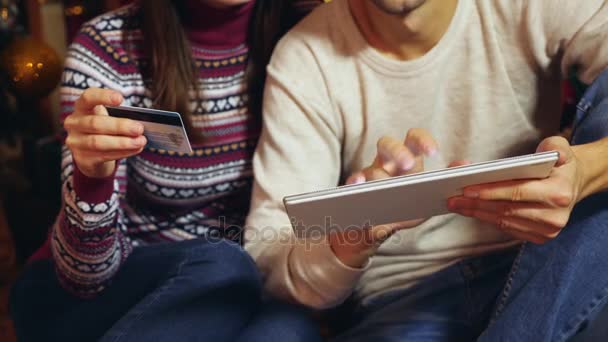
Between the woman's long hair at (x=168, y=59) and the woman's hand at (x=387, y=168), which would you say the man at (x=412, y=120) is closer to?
the woman's hand at (x=387, y=168)

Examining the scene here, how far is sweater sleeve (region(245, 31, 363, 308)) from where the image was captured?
0.91m

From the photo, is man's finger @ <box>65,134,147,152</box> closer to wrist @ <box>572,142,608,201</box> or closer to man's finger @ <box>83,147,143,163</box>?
man's finger @ <box>83,147,143,163</box>

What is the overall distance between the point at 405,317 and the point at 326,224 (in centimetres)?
29

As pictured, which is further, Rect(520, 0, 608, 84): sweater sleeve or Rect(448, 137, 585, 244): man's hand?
Rect(520, 0, 608, 84): sweater sleeve

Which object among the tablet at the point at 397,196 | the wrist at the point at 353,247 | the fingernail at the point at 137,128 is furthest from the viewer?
the wrist at the point at 353,247

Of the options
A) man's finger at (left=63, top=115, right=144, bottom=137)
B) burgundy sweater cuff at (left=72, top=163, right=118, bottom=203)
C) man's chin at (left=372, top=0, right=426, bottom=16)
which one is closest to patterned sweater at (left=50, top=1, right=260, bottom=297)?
burgundy sweater cuff at (left=72, top=163, right=118, bottom=203)

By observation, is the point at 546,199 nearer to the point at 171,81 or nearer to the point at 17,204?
the point at 171,81

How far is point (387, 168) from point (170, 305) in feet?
1.23

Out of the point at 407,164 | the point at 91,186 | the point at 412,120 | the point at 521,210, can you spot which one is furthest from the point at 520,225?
the point at 91,186

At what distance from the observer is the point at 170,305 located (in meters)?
0.85

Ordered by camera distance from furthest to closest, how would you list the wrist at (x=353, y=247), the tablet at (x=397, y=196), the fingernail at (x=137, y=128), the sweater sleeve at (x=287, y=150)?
the sweater sleeve at (x=287, y=150) → the wrist at (x=353, y=247) → the fingernail at (x=137, y=128) → the tablet at (x=397, y=196)

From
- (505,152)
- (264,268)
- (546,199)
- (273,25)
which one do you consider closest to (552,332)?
(546,199)

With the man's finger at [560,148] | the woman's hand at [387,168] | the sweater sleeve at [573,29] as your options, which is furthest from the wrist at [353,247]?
the sweater sleeve at [573,29]

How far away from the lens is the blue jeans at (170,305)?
32.8 inches
